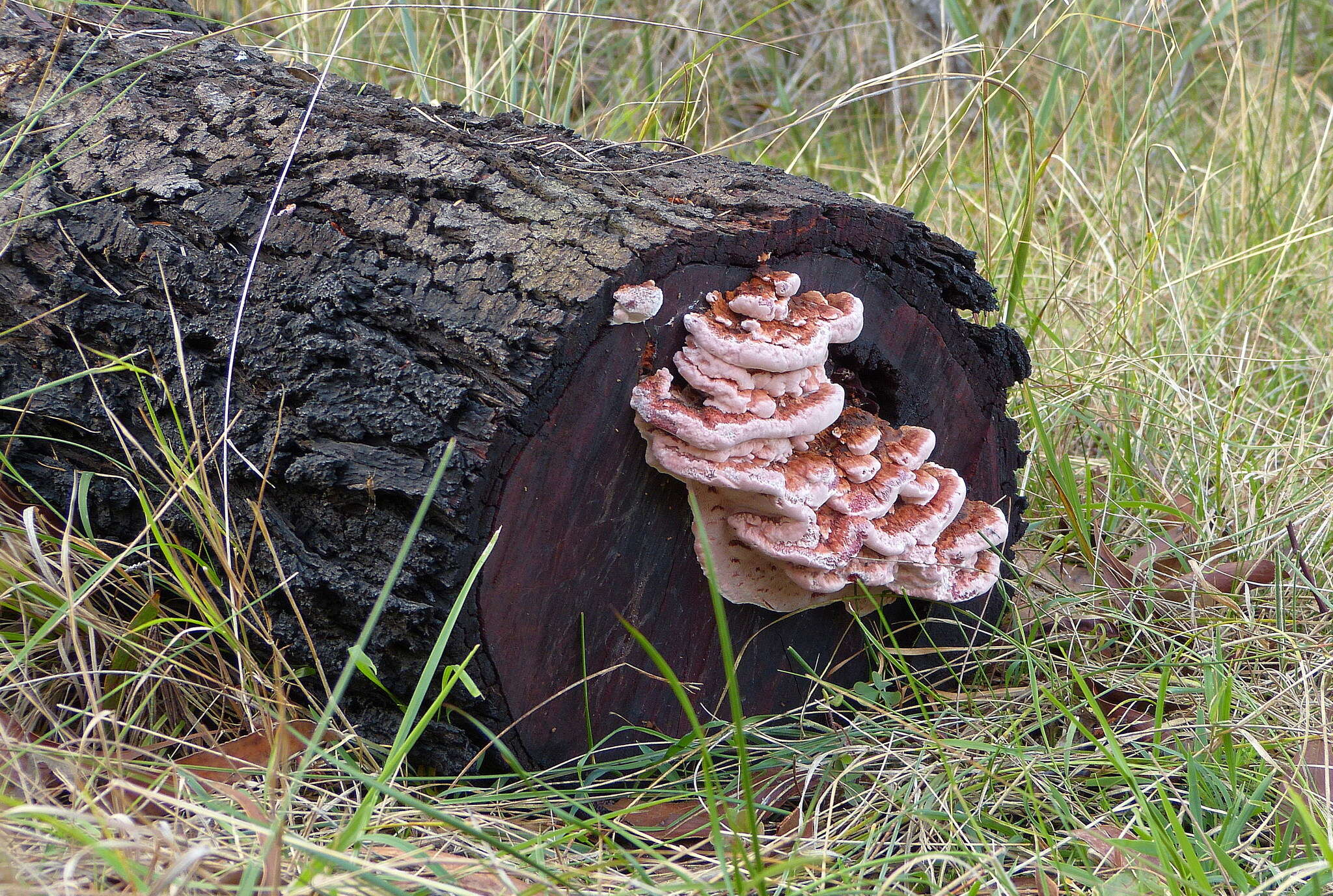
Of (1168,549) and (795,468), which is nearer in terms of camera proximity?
(795,468)

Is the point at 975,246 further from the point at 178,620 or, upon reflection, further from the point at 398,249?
the point at 178,620

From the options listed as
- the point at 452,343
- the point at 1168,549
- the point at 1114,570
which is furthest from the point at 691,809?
the point at 1168,549

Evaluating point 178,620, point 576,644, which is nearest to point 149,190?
point 178,620

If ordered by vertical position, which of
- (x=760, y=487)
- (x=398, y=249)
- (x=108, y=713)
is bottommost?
(x=108, y=713)

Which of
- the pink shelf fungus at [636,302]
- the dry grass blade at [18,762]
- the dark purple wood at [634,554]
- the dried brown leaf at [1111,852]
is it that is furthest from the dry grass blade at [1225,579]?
the dry grass blade at [18,762]

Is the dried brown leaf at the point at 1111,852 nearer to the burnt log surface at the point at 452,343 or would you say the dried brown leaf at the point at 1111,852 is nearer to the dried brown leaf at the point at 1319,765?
the dried brown leaf at the point at 1319,765

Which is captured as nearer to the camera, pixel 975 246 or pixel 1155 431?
pixel 1155 431

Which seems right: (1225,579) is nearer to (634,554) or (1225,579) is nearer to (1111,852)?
(1111,852)
